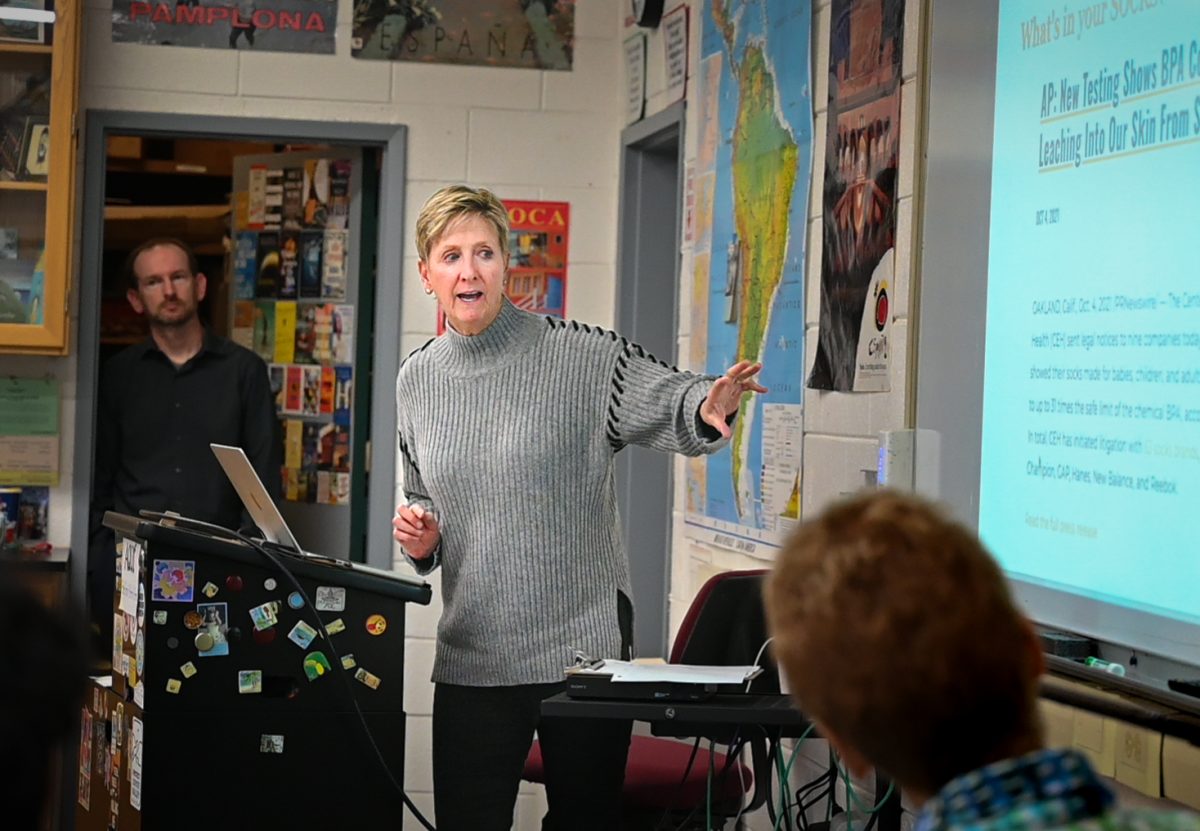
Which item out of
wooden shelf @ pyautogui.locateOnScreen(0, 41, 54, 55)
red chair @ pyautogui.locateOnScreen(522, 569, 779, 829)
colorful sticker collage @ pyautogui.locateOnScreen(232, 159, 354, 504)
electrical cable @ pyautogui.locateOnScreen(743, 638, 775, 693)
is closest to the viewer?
electrical cable @ pyautogui.locateOnScreen(743, 638, 775, 693)

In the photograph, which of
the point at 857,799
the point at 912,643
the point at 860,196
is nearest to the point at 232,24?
the point at 860,196

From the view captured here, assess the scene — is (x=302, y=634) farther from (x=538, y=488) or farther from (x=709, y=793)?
(x=709, y=793)

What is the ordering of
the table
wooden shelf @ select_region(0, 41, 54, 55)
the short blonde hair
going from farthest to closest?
wooden shelf @ select_region(0, 41, 54, 55) → the short blonde hair → the table

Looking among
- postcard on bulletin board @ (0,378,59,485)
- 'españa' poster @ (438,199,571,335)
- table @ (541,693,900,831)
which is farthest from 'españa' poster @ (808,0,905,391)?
postcard on bulletin board @ (0,378,59,485)

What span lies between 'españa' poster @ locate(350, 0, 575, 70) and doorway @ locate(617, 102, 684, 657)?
15.8 inches

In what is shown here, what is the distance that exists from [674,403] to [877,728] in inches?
64.2

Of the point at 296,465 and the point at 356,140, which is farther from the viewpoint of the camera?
the point at 296,465

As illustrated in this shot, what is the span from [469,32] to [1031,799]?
4.35 meters

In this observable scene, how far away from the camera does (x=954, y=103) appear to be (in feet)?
8.86

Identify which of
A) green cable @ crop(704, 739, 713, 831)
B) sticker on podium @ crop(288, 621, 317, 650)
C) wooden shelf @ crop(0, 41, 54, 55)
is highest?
wooden shelf @ crop(0, 41, 54, 55)

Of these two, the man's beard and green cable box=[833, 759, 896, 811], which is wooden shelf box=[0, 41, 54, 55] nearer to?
the man's beard

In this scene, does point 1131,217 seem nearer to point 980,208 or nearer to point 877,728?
point 980,208

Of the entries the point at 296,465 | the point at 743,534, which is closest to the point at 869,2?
the point at 743,534

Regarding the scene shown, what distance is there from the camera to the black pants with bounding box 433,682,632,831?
2.66 m
